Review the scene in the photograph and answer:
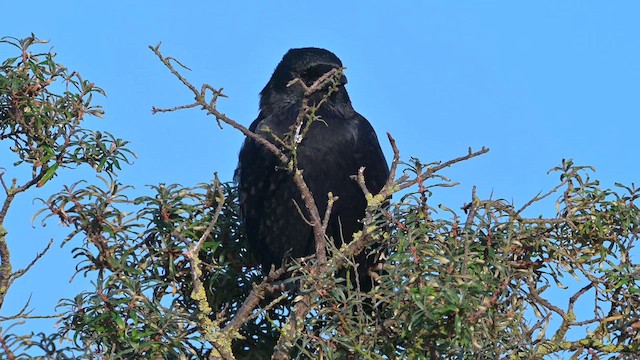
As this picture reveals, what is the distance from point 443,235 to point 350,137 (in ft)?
4.56

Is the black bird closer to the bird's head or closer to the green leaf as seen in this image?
the bird's head

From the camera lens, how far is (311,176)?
4164 mm

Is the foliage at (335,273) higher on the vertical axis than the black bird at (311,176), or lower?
lower

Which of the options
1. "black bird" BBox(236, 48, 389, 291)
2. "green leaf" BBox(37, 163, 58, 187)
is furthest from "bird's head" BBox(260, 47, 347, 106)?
"green leaf" BBox(37, 163, 58, 187)

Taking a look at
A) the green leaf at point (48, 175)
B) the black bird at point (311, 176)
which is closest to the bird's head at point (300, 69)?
the black bird at point (311, 176)

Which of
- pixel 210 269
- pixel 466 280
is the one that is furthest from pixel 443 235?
pixel 210 269

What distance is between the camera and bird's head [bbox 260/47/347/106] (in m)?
4.46

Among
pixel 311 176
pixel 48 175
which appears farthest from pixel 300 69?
pixel 48 175

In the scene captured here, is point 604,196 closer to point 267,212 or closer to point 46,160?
point 267,212

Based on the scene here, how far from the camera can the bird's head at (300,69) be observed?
4.46 meters

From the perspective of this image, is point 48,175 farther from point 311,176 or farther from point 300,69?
point 300,69

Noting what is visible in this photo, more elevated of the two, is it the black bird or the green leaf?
the black bird

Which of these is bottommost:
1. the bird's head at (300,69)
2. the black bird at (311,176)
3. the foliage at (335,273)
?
the foliage at (335,273)

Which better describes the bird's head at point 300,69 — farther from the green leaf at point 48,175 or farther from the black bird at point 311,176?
the green leaf at point 48,175
